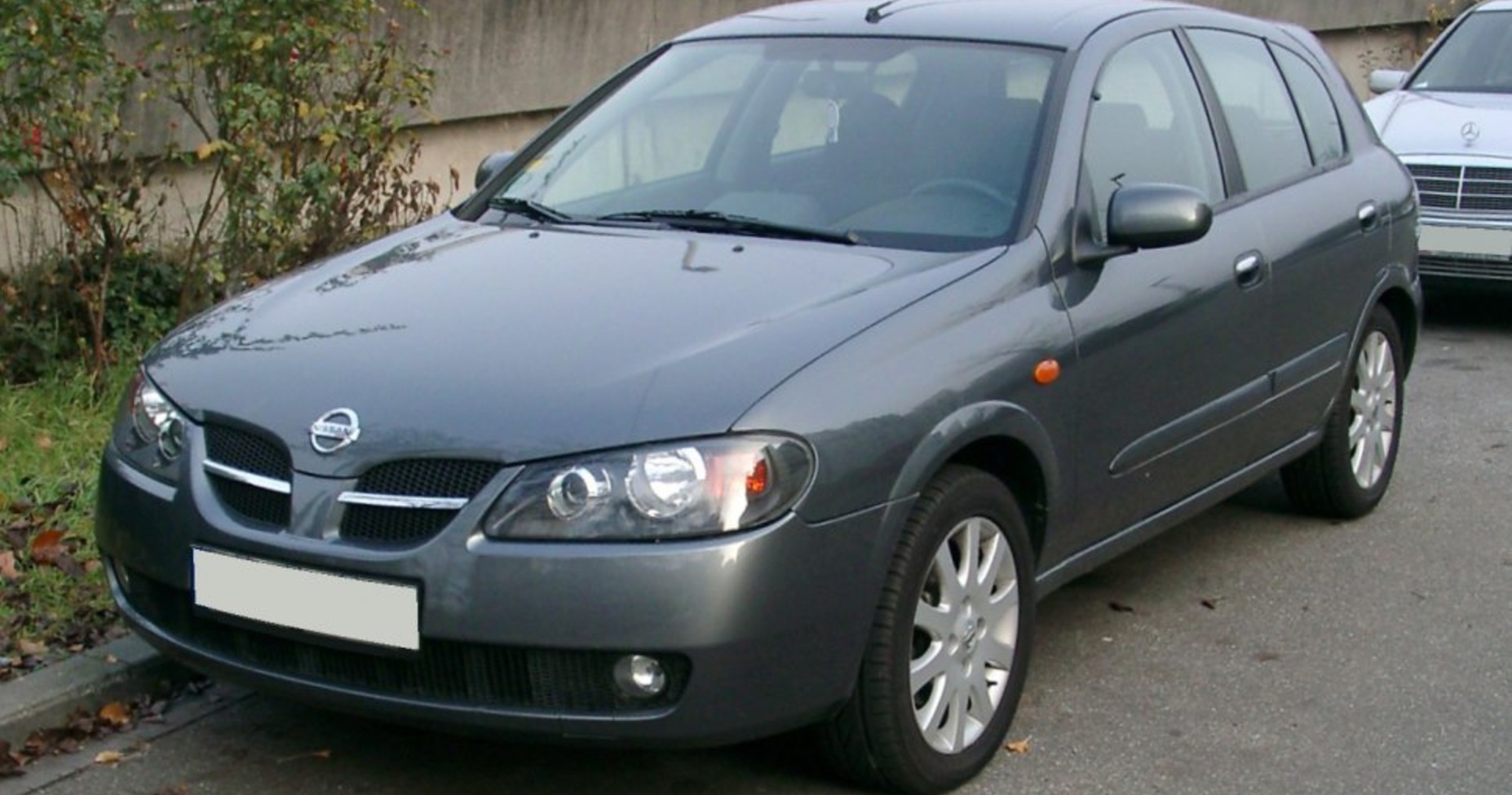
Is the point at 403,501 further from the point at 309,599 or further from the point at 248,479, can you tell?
the point at 248,479

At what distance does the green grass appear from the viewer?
5.27 metres

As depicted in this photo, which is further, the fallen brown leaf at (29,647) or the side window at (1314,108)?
the side window at (1314,108)

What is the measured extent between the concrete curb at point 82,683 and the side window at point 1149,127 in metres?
2.52

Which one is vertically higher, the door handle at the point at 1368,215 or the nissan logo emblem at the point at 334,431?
the door handle at the point at 1368,215

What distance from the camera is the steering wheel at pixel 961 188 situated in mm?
5133

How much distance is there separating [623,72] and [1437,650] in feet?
9.00

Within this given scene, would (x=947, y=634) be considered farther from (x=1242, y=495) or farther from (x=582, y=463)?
(x=1242, y=495)

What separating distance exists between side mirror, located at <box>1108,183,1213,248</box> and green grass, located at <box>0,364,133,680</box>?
2637 millimetres

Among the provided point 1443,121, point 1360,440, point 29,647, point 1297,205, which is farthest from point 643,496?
point 1443,121

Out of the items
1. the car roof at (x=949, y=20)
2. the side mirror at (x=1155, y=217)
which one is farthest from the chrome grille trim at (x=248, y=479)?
the car roof at (x=949, y=20)

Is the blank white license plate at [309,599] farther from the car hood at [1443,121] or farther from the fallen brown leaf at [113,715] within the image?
the car hood at [1443,121]

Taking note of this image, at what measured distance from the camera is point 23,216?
25.6ft

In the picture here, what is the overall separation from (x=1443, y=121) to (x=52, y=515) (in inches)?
293

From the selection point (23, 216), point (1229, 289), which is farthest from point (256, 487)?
point (23, 216)
